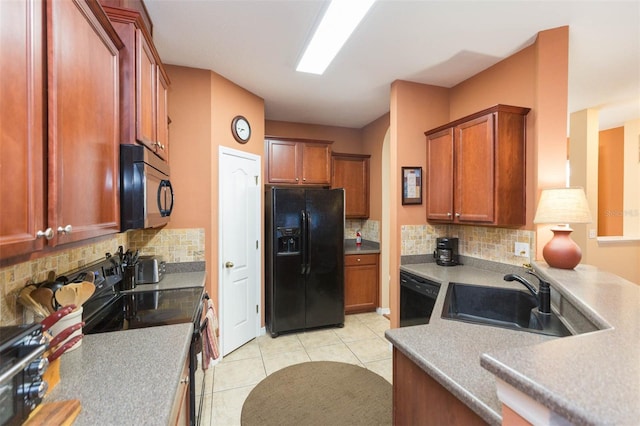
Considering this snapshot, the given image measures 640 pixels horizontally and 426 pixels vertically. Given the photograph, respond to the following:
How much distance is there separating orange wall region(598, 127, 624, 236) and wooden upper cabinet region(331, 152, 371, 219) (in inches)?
148

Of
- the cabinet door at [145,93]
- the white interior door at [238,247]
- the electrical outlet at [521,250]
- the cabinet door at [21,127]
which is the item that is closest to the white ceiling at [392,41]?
the cabinet door at [145,93]

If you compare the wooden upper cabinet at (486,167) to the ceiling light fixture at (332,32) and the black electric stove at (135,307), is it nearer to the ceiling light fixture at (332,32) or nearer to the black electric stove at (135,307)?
the ceiling light fixture at (332,32)

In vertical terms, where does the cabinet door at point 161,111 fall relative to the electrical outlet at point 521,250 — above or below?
above

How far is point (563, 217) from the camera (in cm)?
194

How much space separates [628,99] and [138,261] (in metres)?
5.75

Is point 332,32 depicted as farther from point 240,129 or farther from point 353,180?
point 353,180

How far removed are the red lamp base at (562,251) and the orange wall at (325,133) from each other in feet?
10.0

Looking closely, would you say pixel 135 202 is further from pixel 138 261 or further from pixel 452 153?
pixel 452 153

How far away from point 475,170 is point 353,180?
6.94 ft

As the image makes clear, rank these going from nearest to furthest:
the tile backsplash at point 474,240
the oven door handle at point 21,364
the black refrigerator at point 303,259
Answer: the oven door handle at point 21,364, the tile backsplash at point 474,240, the black refrigerator at point 303,259

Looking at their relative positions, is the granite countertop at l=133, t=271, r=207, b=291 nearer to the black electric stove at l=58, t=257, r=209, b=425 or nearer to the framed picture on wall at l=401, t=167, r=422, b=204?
the black electric stove at l=58, t=257, r=209, b=425

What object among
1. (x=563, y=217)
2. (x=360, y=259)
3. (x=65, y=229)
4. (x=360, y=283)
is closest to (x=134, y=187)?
(x=65, y=229)

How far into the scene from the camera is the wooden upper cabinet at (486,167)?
7.61 feet

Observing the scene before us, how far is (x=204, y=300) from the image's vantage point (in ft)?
6.90
